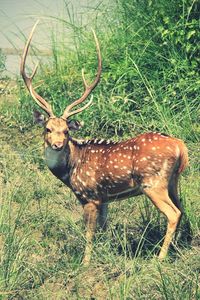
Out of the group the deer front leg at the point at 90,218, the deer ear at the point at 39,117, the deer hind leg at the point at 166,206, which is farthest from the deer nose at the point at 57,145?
the deer hind leg at the point at 166,206

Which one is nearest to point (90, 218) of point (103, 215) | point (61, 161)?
point (103, 215)

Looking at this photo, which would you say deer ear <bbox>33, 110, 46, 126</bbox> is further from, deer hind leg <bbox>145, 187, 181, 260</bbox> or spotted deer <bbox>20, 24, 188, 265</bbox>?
deer hind leg <bbox>145, 187, 181, 260</bbox>

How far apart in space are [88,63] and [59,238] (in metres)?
3.02

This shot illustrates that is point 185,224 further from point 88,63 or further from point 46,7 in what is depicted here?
point 46,7

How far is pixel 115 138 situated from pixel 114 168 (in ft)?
6.91

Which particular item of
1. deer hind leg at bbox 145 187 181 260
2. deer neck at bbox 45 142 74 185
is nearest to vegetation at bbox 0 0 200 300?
deer hind leg at bbox 145 187 181 260

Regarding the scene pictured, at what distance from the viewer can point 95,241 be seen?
7406mm

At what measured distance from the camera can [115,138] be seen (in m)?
9.77

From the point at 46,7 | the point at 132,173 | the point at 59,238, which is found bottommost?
the point at 59,238

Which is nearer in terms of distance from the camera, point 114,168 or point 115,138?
point 114,168

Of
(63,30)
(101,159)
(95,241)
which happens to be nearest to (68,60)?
(63,30)

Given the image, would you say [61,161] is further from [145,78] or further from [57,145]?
[145,78]

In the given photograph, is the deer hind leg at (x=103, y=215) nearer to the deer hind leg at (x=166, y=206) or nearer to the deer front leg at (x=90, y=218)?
the deer front leg at (x=90, y=218)

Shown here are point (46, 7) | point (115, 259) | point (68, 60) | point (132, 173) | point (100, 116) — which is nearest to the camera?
point (115, 259)
